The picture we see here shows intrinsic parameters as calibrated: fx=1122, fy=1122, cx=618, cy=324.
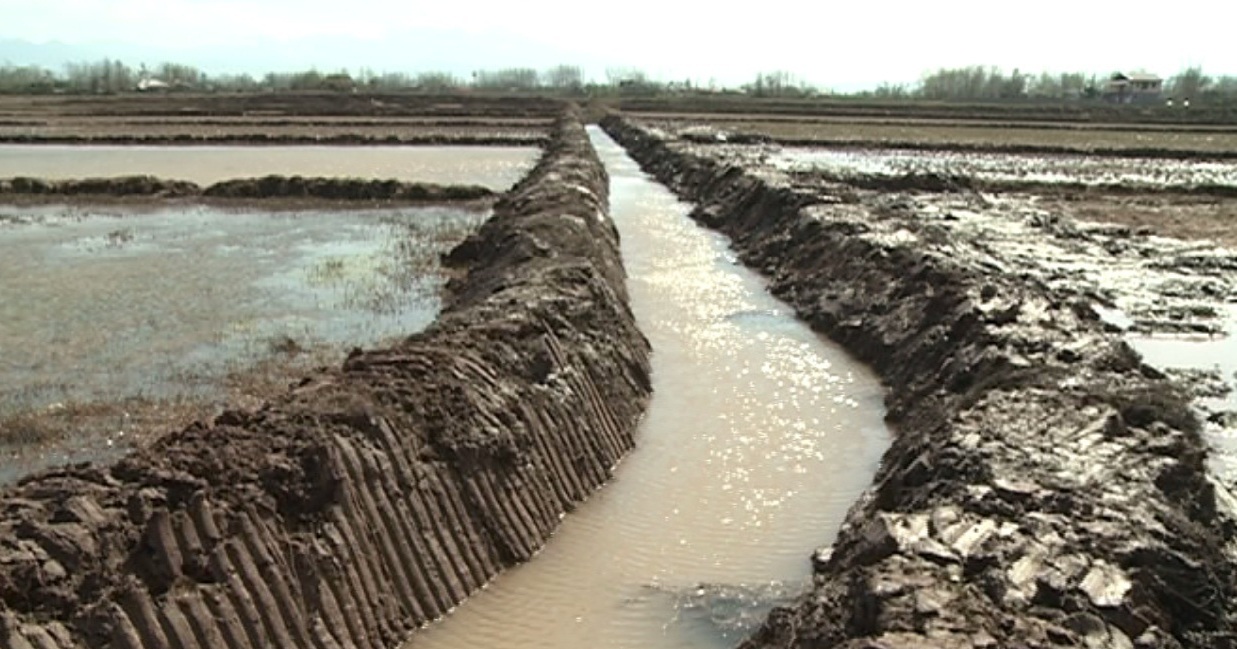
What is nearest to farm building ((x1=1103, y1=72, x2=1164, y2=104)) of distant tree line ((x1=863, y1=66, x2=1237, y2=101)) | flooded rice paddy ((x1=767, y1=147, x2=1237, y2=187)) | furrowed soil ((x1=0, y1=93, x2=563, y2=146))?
distant tree line ((x1=863, y1=66, x2=1237, y2=101))

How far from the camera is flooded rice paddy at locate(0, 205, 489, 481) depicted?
11.9 metres

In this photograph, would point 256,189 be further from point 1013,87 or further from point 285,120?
point 1013,87

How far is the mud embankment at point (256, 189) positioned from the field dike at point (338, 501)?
18034 millimetres

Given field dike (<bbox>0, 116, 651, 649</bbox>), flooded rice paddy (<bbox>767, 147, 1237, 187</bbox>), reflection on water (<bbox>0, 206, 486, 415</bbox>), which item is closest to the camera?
field dike (<bbox>0, 116, 651, 649</bbox>)

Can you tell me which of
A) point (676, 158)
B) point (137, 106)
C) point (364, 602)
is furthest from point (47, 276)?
point (137, 106)

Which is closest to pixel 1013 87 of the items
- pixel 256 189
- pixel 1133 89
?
pixel 1133 89

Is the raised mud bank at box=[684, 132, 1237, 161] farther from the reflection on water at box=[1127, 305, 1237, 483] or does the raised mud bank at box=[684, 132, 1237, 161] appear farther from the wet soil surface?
the reflection on water at box=[1127, 305, 1237, 483]

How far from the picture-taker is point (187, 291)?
16.5 meters

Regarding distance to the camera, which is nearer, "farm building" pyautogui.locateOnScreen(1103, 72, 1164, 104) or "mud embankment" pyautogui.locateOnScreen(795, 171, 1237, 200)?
"mud embankment" pyautogui.locateOnScreen(795, 171, 1237, 200)

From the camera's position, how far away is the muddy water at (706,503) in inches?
285

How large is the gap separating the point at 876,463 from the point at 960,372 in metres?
1.59

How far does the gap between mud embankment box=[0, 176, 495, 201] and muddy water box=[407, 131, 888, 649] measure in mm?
14304

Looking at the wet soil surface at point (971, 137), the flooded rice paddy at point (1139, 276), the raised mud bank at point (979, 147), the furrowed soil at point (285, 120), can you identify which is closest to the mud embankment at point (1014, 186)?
the flooded rice paddy at point (1139, 276)

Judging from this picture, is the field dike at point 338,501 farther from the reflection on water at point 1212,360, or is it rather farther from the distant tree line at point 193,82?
A: the distant tree line at point 193,82
